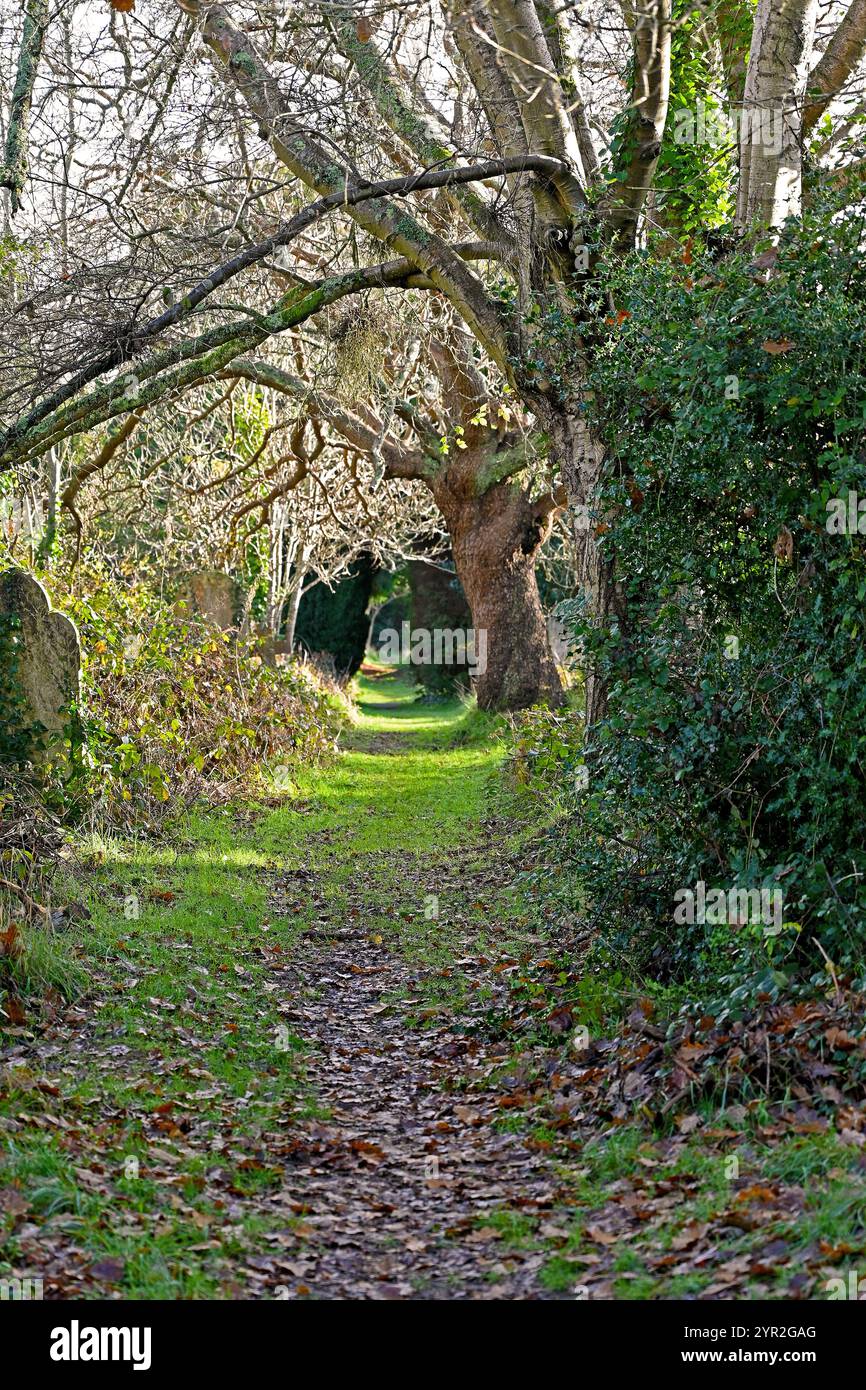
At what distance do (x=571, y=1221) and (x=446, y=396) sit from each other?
49.5 feet

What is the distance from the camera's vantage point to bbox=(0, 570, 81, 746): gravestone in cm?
990

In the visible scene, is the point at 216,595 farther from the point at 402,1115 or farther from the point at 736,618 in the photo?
the point at 402,1115

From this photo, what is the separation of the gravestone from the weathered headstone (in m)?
10.5

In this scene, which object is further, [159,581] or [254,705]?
[159,581]

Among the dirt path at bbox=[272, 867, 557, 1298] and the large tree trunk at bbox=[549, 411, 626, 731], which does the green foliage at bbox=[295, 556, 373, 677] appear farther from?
the dirt path at bbox=[272, 867, 557, 1298]

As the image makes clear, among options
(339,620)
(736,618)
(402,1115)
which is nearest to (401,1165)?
(402,1115)

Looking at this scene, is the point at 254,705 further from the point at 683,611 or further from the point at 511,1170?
the point at 511,1170

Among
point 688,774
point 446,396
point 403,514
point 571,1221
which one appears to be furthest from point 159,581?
point 571,1221

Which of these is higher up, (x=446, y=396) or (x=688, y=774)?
(x=446, y=396)

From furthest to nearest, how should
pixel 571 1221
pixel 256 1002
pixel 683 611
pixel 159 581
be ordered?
pixel 159 581 → pixel 256 1002 → pixel 683 611 → pixel 571 1221

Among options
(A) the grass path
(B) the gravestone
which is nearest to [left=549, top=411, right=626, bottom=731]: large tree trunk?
(A) the grass path

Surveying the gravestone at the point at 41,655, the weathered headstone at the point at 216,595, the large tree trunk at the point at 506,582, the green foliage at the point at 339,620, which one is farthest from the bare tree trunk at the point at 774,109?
the green foliage at the point at 339,620
